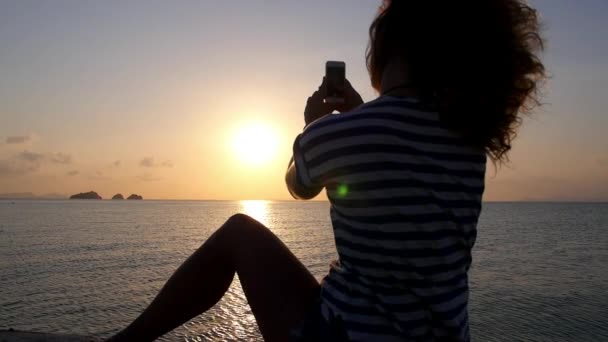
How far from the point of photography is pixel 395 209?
5.13 ft

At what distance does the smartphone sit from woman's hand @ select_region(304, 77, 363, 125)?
0.06ft

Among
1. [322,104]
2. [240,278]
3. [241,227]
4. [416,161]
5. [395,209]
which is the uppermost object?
[322,104]

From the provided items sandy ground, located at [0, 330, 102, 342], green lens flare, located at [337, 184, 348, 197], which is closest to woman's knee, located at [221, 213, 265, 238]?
green lens flare, located at [337, 184, 348, 197]

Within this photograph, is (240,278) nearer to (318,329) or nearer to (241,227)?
(241,227)

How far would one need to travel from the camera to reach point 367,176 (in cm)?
156

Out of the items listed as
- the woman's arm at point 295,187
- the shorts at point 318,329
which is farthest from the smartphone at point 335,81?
the shorts at point 318,329

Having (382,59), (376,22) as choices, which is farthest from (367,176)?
(376,22)

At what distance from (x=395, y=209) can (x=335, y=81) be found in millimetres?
983

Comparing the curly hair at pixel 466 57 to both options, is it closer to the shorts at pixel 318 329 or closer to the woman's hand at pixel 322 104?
the woman's hand at pixel 322 104

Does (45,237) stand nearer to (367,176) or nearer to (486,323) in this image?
(486,323)

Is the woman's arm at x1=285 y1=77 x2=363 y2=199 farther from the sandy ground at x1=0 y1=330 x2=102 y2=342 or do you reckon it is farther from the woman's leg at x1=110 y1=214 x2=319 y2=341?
the sandy ground at x1=0 y1=330 x2=102 y2=342

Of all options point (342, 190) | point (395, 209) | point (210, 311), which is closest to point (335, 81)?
point (342, 190)

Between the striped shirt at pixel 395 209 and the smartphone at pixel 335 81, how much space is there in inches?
26.3

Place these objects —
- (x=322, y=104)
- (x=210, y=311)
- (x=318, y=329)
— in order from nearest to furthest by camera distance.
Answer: (x=318, y=329)
(x=322, y=104)
(x=210, y=311)
